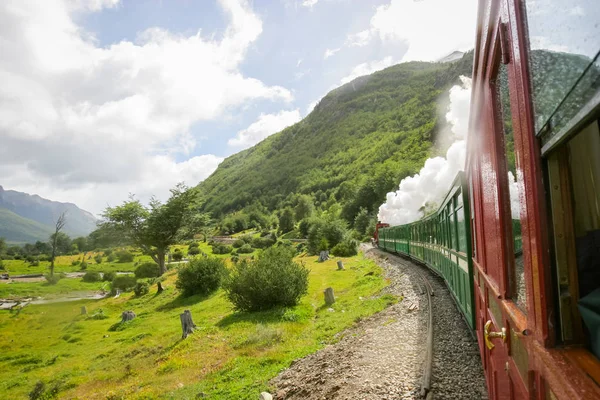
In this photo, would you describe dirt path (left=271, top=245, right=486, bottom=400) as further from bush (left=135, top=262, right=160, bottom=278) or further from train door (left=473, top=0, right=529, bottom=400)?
bush (left=135, top=262, right=160, bottom=278)

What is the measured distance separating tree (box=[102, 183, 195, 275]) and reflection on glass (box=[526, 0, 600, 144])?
42461 millimetres

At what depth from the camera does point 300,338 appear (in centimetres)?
1025

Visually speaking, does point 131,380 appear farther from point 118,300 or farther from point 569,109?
point 118,300

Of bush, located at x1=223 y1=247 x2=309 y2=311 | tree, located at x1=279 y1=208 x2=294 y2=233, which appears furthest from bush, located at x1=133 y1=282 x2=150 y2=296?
tree, located at x1=279 y1=208 x2=294 y2=233

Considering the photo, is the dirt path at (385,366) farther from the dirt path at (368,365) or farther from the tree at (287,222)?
the tree at (287,222)

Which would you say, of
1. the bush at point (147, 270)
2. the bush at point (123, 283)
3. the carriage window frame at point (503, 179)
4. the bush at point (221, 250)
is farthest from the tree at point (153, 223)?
the carriage window frame at point (503, 179)

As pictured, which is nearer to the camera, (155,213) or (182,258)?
(155,213)

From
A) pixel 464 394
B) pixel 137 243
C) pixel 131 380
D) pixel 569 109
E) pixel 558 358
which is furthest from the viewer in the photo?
pixel 137 243

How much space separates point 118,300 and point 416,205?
27.8 meters

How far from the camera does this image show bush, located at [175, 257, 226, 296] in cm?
2266

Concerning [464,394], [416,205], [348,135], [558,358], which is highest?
[348,135]

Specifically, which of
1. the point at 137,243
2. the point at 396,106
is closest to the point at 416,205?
the point at 137,243

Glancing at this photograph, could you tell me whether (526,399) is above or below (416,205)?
below

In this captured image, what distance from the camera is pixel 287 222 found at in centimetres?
8694
